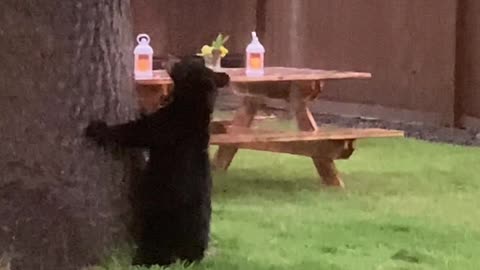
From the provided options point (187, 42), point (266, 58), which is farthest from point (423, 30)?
point (187, 42)

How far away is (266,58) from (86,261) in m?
6.13

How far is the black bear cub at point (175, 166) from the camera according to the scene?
2.80 metres

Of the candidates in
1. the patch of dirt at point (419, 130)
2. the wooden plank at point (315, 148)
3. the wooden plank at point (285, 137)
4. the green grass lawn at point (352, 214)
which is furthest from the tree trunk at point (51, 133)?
the patch of dirt at point (419, 130)

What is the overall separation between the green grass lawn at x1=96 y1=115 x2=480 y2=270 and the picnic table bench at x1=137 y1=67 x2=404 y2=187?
13 cm

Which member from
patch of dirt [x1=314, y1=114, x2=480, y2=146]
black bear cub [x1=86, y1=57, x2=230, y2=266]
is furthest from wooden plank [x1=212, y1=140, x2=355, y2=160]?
A: patch of dirt [x1=314, y1=114, x2=480, y2=146]

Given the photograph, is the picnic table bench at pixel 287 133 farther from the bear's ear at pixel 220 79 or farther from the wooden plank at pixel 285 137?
the bear's ear at pixel 220 79

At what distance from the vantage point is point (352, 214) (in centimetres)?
386

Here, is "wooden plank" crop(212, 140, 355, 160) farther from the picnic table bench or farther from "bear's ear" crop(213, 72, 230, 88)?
"bear's ear" crop(213, 72, 230, 88)

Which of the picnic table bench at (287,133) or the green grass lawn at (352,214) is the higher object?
the picnic table bench at (287,133)

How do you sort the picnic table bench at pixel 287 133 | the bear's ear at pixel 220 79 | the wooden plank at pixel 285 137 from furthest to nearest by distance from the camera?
the picnic table bench at pixel 287 133 < the wooden plank at pixel 285 137 < the bear's ear at pixel 220 79

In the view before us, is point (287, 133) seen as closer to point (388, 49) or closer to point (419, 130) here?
point (419, 130)

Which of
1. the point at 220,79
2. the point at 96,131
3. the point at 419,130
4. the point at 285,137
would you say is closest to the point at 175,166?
the point at 96,131

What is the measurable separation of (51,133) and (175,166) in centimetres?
35

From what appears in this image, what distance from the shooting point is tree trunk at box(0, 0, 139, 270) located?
2709 millimetres
